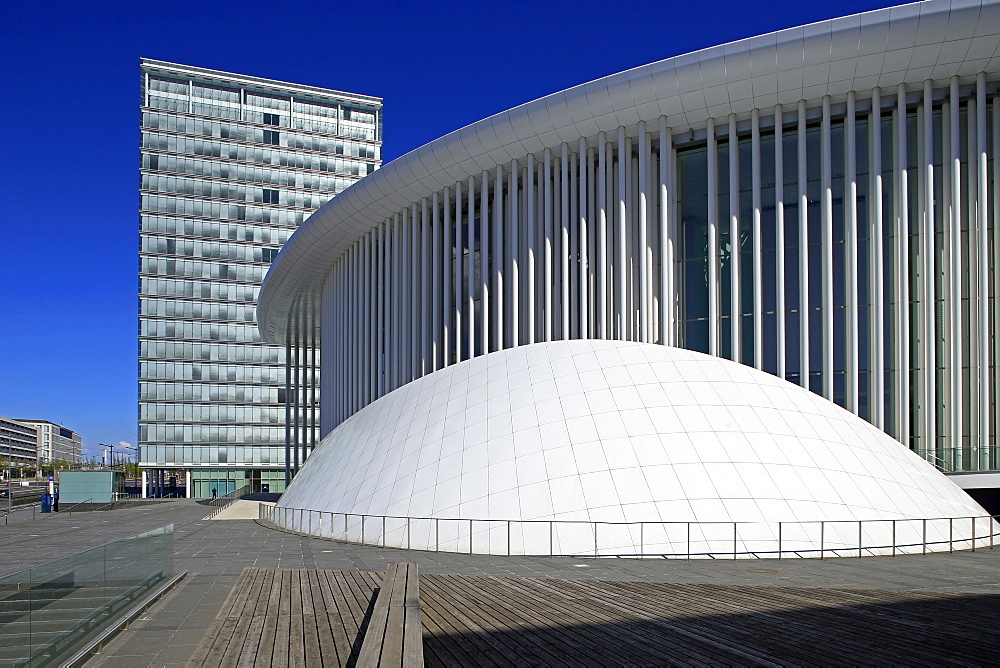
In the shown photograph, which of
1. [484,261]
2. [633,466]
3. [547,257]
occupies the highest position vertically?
[484,261]

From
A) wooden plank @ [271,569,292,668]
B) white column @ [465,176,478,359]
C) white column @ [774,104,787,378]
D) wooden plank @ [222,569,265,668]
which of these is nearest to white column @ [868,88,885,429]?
white column @ [774,104,787,378]

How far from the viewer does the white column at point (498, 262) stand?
35625 mm

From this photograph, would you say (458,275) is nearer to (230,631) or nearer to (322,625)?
(322,625)

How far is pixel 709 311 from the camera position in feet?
101

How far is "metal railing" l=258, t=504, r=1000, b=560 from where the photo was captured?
17.6 meters

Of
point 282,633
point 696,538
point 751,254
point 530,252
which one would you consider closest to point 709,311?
point 751,254

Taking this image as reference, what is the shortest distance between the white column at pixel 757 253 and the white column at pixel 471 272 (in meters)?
12.0

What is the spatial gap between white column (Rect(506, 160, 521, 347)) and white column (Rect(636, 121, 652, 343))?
17.9 feet

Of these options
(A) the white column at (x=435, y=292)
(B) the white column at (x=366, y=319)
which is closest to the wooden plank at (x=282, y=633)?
(A) the white column at (x=435, y=292)

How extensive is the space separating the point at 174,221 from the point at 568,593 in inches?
3219

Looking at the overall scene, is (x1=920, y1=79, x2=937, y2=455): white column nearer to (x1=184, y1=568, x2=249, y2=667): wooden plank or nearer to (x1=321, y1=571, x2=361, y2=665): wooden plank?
(x1=321, y1=571, x2=361, y2=665): wooden plank

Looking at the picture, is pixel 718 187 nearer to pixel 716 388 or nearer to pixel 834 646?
pixel 716 388

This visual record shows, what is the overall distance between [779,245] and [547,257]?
8.80 m

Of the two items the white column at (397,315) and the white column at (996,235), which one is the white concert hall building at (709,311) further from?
the white column at (397,315)
